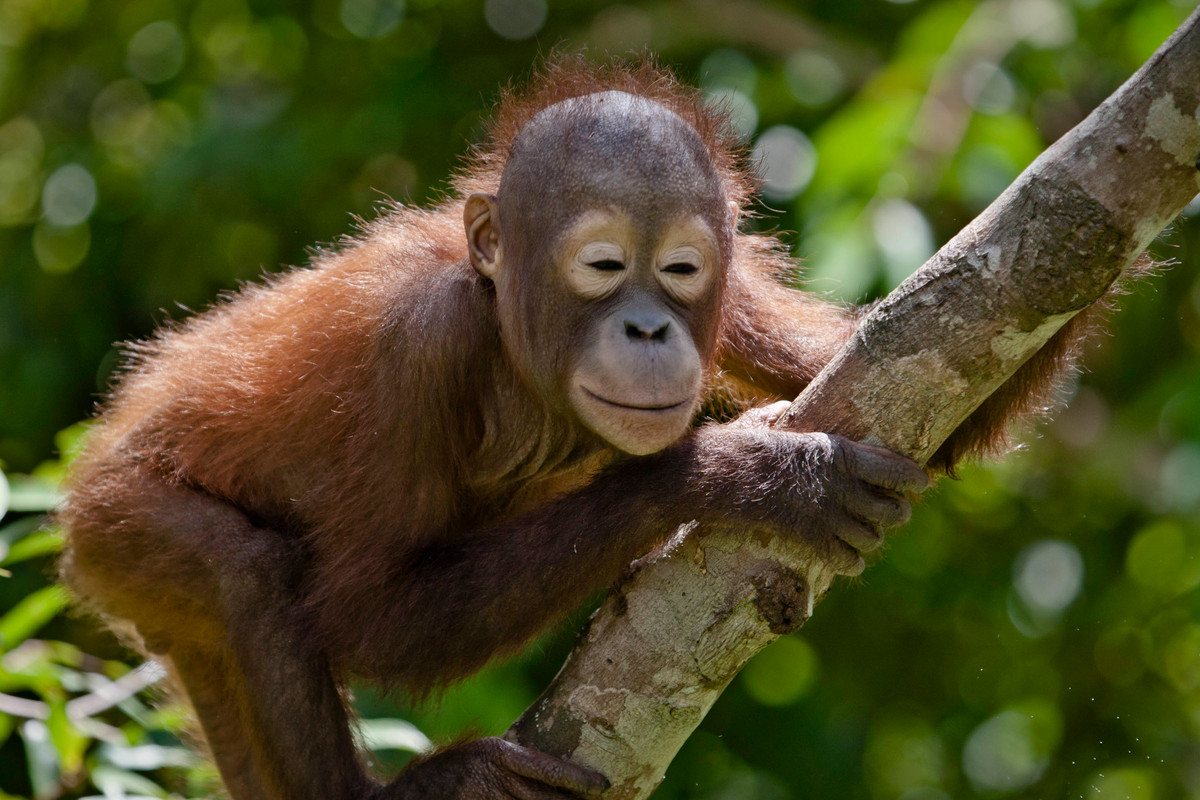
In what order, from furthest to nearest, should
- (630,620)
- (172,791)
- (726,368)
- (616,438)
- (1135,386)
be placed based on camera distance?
(1135,386), (172,791), (726,368), (616,438), (630,620)

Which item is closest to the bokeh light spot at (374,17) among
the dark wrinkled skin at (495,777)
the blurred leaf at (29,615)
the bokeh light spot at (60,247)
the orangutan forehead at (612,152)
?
the bokeh light spot at (60,247)

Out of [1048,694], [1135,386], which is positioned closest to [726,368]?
[1135,386]

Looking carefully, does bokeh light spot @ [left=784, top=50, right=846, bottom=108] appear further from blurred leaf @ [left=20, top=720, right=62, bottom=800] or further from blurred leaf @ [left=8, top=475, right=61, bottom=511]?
blurred leaf @ [left=20, top=720, right=62, bottom=800]

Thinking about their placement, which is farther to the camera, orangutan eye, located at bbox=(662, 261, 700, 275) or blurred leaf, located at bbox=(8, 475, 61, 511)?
blurred leaf, located at bbox=(8, 475, 61, 511)

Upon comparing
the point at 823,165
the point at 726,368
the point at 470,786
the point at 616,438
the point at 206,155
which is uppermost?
the point at 823,165

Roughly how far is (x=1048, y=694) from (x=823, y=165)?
8.81 feet

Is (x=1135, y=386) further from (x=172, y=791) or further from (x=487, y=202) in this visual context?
(x=172, y=791)

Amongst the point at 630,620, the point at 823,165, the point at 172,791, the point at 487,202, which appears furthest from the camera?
the point at 172,791

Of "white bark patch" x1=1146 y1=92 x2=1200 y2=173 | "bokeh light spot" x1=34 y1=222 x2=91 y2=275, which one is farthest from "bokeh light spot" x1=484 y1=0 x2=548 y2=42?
"white bark patch" x1=1146 y1=92 x2=1200 y2=173

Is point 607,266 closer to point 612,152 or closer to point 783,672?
point 612,152

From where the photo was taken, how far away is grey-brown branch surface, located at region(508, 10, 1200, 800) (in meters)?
2.33

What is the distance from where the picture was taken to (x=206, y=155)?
550 centimetres

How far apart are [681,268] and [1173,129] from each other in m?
1.17

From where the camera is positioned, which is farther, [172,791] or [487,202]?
[172,791]
